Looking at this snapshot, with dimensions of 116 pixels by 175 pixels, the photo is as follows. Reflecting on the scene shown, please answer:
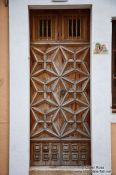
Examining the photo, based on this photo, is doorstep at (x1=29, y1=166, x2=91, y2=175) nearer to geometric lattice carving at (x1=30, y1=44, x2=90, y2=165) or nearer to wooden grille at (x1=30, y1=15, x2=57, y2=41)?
geometric lattice carving at (x1=30, y1=44, x2=90, y2=165)

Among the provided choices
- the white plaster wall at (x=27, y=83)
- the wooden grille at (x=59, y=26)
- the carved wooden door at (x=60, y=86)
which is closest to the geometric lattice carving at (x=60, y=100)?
the carved wooden door at (x=60, y=86)

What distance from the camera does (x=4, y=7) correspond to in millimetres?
6809

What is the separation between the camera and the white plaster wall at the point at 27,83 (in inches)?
265

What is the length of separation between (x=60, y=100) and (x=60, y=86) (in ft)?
0.92

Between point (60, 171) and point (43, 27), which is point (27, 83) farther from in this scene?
point (60, 171)

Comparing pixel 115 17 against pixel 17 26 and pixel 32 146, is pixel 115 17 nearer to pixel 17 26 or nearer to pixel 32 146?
pixel 17 26

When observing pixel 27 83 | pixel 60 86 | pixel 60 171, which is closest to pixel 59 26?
pixel 60 86

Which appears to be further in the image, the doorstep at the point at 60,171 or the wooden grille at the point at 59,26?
the wooden grille at the point at 59,26

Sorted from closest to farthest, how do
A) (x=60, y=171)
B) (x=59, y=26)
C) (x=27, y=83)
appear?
(x=27, y=83) < (x=60, y=171) < (x=59, y=26)

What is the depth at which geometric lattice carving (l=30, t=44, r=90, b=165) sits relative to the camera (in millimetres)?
7082

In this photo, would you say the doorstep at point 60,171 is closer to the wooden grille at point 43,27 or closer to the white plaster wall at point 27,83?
the white plaster wall at point 27,83

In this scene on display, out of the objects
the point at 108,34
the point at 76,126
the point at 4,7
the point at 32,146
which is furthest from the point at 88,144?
the point at 4,7

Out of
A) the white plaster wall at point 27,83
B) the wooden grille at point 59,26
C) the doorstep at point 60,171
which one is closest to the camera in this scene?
the white plaster wall at point 27,83

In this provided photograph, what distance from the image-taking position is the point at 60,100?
7.12m
